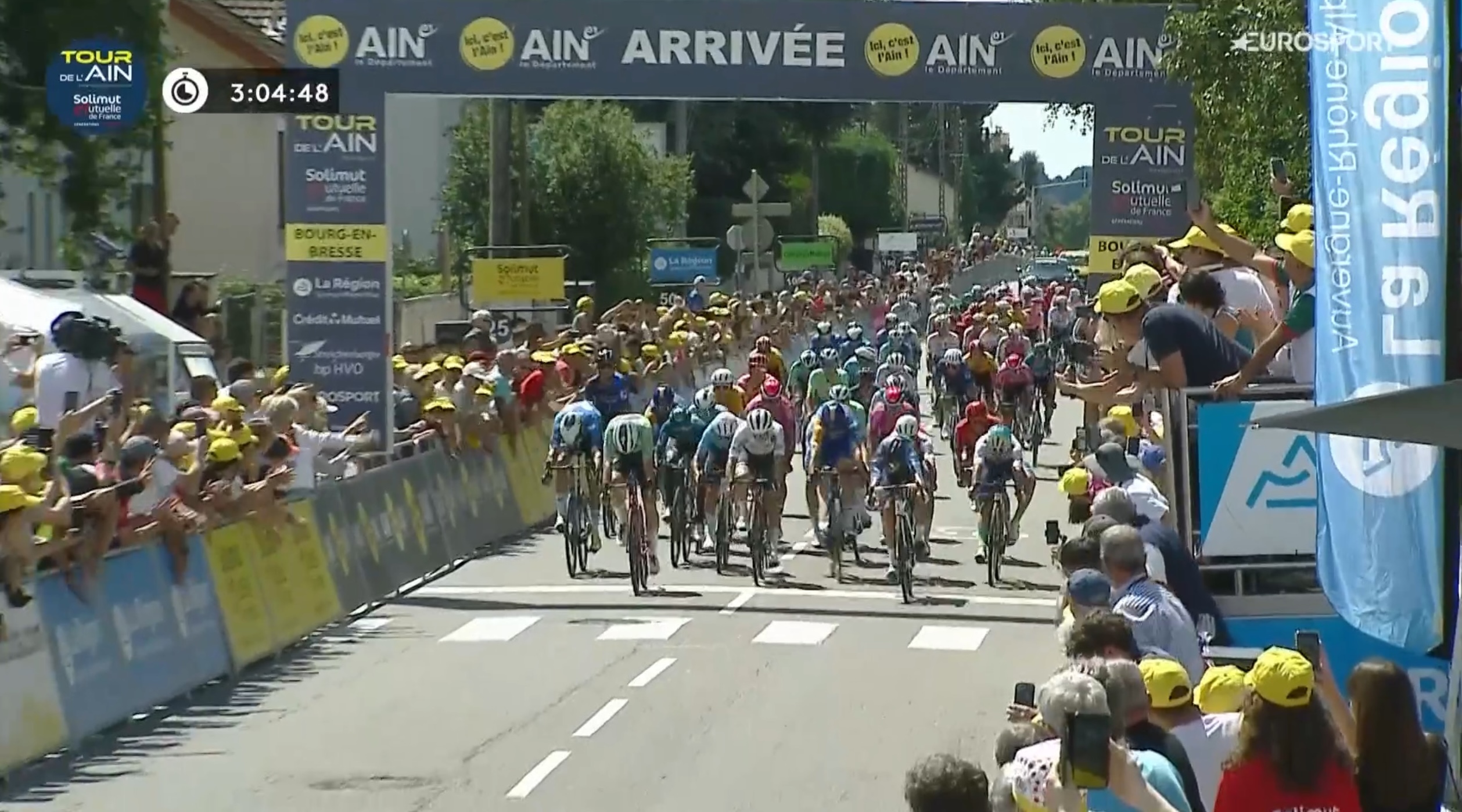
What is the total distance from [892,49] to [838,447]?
4.65m

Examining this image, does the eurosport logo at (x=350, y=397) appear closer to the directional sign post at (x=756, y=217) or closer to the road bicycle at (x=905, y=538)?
the road bicycle at (x=905, y=538)

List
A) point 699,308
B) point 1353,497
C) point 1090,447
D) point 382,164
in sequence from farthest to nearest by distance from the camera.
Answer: point 699,308
point 382,164
point 1090,447
point 1353,497

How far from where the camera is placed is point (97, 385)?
1731 centimetres

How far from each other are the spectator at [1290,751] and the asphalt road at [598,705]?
5.64 m

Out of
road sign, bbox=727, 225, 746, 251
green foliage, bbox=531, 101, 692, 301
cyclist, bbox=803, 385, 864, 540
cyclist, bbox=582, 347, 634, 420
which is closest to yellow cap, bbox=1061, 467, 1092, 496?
cyclist, bbox=803, 385, 864, 540

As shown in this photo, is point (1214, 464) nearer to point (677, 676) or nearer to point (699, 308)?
point (677, 676)

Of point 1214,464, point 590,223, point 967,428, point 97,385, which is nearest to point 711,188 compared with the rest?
point 590,223

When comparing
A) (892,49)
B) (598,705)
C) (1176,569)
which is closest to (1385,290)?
(1176,569)

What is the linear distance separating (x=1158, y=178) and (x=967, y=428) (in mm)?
3286

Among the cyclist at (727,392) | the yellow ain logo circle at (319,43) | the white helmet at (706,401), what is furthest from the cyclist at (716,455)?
the yellow ain logo circle at (319,43)

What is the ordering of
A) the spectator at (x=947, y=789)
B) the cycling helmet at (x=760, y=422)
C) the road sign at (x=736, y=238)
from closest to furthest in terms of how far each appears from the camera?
the spectator at (x=947, y=789)
the cycling helmet at (x=760, y=422)
the road sign at (x=736, y=238)

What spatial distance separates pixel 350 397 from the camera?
25.1 metres

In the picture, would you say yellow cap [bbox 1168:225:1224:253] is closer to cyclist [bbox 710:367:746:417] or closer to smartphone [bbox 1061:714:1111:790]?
smartphone [bbox 1061:714:1111:790]

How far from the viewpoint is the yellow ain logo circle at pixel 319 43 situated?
2469 cm
